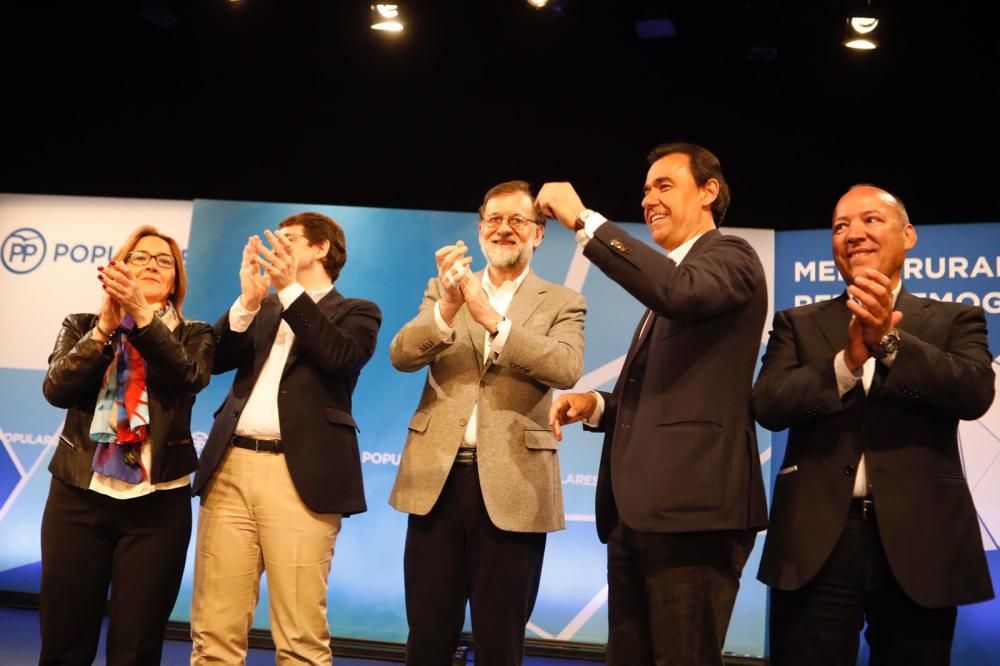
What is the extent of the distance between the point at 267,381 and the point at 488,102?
3.25 m

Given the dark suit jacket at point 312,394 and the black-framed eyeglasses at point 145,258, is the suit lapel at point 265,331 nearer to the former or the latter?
the dark suit jacket at point 312,394

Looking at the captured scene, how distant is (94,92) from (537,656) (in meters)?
4.60

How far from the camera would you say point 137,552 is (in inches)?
106

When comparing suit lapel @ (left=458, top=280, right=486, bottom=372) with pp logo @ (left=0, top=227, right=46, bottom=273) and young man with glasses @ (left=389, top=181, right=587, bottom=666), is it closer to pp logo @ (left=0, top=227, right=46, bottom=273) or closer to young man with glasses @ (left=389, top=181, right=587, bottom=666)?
young man with glasses @ (left=389, top=181, right=587, bottom=666)

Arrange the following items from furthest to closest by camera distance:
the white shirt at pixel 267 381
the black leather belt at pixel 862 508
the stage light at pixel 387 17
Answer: the stage light at pixel 387 17
the white shirt at pixel 267 381
the black leather belt at pixel 862 508

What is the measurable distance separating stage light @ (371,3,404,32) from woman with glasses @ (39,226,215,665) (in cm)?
274

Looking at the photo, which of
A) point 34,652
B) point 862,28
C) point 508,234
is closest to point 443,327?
point 508,234

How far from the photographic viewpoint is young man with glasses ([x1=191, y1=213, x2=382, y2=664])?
2.82 metres

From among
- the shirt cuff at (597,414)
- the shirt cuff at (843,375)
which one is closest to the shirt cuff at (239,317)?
the shirt cuff at (597,414)

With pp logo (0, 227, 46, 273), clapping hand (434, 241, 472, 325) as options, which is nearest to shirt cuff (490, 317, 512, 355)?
clapping hand (434, 241, 472, 325)

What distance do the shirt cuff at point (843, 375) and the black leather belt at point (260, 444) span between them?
1.70 meters

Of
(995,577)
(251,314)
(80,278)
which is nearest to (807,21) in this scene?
(995,577)

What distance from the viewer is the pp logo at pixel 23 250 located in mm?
5199

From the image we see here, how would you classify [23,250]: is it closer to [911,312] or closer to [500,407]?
[500,407]
